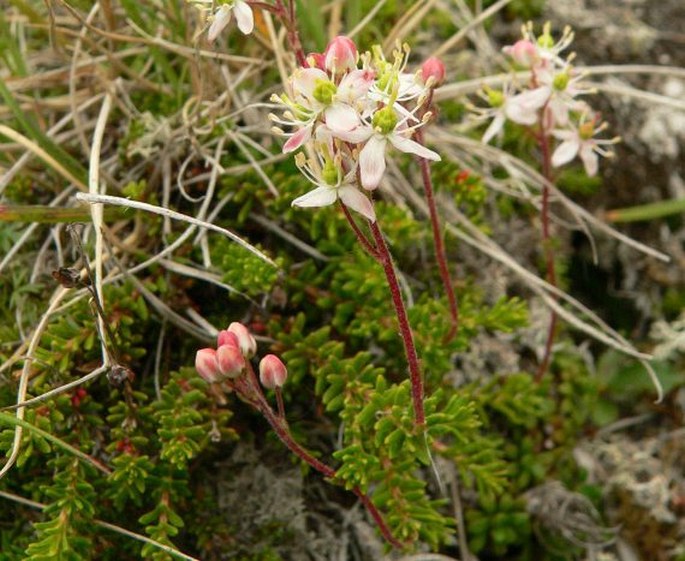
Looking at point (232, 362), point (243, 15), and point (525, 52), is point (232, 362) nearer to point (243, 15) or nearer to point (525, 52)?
point (243, 15)

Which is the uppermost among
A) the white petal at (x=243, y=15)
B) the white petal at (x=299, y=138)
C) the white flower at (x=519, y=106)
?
the white petal at (x=243, y=15)

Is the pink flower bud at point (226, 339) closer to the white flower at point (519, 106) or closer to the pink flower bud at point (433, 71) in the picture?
A: the pink flower bud at point (433, 71)

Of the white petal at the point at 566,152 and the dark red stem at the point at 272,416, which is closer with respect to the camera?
the dark red stem at the point at 272,416

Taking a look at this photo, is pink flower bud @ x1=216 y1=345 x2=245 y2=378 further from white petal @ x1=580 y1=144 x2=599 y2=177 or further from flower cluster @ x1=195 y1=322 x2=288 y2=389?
white petal @ x1=580 y1=144 x2=599 y2=177

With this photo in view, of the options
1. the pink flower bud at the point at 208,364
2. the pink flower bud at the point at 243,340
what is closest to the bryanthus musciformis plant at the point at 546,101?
the pink flower bud at the point at 243,340

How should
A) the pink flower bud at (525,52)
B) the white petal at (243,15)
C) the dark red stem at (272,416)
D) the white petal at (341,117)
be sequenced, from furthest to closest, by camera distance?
the pink flower bud at (525,52) → the white petal at (243,15) → the dark red stem at (272,416) → the white petal at (341,117)

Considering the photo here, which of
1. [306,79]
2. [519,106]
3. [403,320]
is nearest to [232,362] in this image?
[403,320]

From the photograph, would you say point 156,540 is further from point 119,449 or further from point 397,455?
point 397,455
